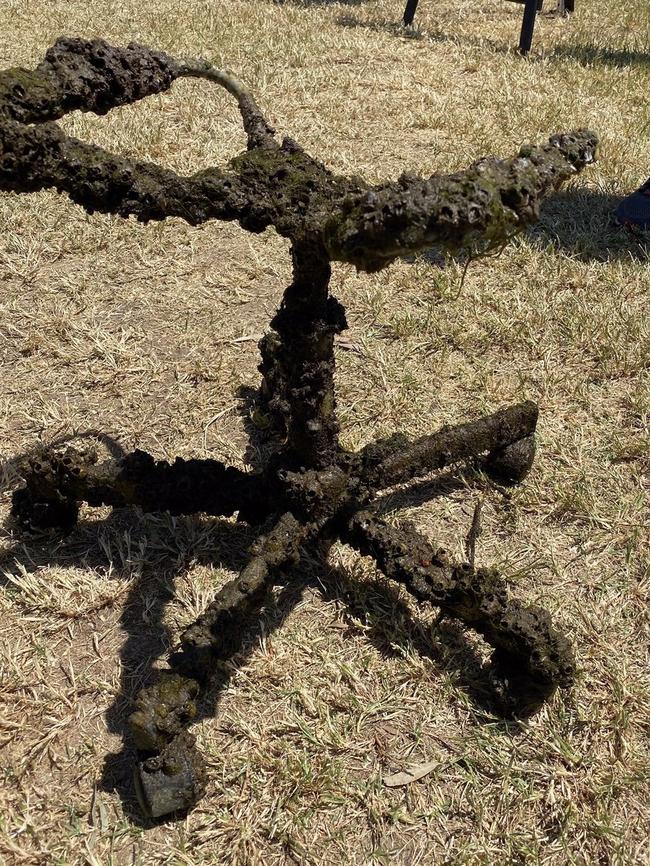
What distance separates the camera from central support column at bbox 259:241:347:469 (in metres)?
1.97

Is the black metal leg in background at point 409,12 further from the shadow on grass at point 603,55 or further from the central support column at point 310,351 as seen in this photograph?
the central support column at point 310,351

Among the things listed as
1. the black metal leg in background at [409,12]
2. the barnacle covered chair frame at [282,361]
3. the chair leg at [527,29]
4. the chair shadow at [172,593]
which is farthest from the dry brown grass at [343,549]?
the black metal leg in background at [409,12]

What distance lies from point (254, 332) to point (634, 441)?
1.90m

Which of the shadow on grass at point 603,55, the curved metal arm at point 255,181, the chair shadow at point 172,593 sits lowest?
the chair shadow at point 172,593

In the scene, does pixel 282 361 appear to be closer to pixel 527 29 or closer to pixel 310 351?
pixel 310 351

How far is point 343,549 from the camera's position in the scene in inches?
109

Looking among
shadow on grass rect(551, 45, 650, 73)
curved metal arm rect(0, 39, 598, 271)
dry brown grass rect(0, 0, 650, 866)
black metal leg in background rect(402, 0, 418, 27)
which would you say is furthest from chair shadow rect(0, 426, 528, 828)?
black metal leg in background rect(402, 0, 418, 27)

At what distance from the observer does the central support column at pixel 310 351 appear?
1967 millimetres

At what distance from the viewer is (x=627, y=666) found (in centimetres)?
241

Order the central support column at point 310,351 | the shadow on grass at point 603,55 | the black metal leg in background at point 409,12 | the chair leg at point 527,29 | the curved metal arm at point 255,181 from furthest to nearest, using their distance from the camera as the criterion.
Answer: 1. the black metal leg in background at point 409,12
2. the chair leg at point 527,29
3. the shadow on grass at point 603,55
4. the central support column at point 310,351
5. the curved metal arm at point 255,181

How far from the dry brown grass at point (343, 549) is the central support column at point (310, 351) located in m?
0.59

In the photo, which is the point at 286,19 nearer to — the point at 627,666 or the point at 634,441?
the point at 634,441

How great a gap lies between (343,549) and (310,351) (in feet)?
3.10

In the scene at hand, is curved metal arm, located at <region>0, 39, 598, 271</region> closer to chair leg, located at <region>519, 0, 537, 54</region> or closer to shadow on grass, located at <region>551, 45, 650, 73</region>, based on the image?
shadow on grass, located at <region>551, 45, 650, 73</region>
